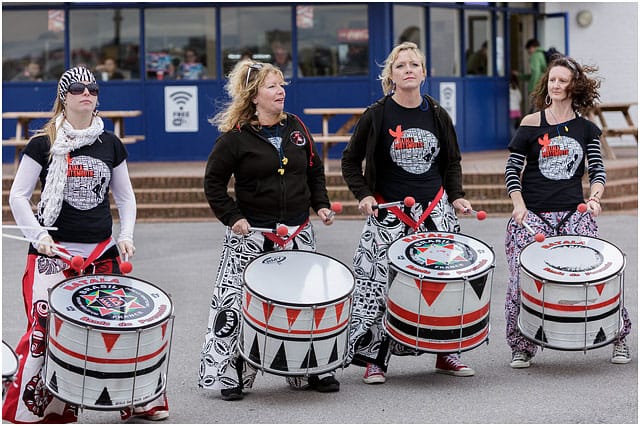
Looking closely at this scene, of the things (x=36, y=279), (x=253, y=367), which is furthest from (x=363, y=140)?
(x=36, y=279)

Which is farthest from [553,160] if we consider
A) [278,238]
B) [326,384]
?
[326,384]

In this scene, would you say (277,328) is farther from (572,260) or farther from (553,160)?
(553,160)

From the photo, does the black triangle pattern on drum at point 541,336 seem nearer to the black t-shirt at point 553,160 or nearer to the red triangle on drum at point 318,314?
the black t-shirt at point 553,160

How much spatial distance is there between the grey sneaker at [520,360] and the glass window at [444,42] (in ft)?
35.5

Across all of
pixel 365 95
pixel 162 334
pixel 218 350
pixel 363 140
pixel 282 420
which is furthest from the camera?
pixel 365 95

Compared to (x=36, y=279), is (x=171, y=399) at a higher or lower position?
lower

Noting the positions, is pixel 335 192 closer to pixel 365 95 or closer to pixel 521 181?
pixel 365 95

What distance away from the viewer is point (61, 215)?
519 centimetres

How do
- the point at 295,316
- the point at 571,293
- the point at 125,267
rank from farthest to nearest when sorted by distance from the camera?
the point at 571,293 → the point at 295,316 → the point at 125,267

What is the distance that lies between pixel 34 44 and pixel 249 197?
11.3 metres

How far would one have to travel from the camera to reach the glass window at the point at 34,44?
16.2m

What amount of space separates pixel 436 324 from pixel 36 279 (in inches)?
76.1

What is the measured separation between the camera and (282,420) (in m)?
5.38

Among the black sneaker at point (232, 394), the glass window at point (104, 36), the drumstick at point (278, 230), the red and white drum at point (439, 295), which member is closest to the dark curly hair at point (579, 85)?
the red and white drum at point (439, 295)
